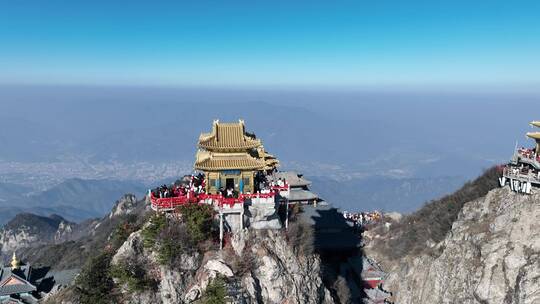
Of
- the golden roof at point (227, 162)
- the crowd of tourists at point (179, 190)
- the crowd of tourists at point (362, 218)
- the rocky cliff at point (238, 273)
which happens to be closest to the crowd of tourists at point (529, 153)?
the crowd of tourists at point (362, 218)

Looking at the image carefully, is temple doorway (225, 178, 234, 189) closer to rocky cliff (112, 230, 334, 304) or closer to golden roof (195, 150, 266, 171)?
golden roof (195, 150, 266, 171)

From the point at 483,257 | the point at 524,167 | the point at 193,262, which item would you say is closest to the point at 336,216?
the point at 483,257

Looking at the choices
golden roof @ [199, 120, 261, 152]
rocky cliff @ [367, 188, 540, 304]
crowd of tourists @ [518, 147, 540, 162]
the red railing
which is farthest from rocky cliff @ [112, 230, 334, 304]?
crowd of tourists @ [518, 147, 540, 162]

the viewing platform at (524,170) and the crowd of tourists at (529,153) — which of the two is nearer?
the viewing platform at (524,170)

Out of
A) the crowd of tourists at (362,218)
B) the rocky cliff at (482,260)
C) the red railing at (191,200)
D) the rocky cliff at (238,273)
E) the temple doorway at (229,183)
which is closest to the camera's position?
the rocky cliff at (238,273)

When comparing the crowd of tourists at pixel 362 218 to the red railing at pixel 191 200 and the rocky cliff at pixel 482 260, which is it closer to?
the rocky cliff at pixel 482 260

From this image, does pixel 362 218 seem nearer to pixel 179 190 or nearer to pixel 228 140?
pixel 228 140

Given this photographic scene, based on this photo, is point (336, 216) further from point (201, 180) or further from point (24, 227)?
point (24, 227)

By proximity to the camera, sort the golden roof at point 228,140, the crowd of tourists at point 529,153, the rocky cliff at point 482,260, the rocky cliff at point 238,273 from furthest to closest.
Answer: the crowd of tourists at point 529,153, the rocky cliff at point 482,260, the golden roof at point 228,140, the rocky cliff at point 238,273
